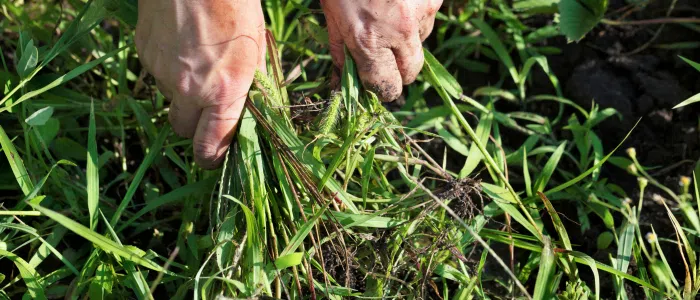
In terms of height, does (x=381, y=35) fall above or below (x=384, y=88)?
above

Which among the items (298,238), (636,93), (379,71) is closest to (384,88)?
(379,71)

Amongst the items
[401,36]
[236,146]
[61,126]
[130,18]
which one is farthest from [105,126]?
[401,36]

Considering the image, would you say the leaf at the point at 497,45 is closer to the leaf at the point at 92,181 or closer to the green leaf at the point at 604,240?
the green leaf at the point at 604,240

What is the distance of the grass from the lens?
1514 mm

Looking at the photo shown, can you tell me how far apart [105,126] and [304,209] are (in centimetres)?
77

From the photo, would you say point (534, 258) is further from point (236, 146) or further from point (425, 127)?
point (236, 146)

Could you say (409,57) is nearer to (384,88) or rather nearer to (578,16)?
(384,88)

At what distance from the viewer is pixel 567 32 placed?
81.7 inches

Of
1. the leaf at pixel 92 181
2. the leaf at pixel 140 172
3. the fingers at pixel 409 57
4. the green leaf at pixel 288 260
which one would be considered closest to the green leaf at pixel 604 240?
the fingers at pixel 409 57

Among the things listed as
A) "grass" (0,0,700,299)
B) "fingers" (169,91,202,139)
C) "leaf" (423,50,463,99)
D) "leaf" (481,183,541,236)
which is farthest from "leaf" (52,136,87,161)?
"leaf" (481,183,541,236)

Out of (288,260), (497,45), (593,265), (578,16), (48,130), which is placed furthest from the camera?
(497,45)

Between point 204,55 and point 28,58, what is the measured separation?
49 centimetres

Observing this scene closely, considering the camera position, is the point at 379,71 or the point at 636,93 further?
the point at 636,93

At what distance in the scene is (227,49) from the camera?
4.75 ft
